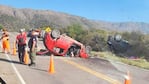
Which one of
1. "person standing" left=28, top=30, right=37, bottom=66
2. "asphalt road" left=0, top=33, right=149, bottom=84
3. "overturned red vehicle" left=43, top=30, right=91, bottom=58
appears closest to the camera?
"asphalt road" left=0, top=33, right=149, bottom=84

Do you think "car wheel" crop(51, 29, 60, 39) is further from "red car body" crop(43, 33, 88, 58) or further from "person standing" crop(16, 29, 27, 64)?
"person standing" crop(16, 29, 27, 64)

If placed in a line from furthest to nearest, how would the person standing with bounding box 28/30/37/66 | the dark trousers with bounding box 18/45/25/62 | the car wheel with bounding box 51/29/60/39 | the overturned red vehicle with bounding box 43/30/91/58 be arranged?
1. the overturned red vehicle with bounding box 43/30/91/58
2. the car wheel with bounding box 51/29/60/39
3. the dark trousers with bounding box 18/45/25/62
4. the person standing with bounding box 28/30/37/66

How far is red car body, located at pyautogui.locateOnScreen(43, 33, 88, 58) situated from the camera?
87.5 feet

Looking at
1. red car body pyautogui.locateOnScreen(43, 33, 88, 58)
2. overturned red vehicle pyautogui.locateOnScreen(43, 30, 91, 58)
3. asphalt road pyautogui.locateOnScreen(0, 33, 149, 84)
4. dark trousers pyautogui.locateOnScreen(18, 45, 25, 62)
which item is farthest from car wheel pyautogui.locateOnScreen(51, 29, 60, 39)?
asphalt road pyautogui.locateOnScreen(0, 33, 149, 84)

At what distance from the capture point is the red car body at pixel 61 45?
26675mm

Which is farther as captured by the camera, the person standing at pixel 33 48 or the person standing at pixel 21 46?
the person standing at pixel 21 46

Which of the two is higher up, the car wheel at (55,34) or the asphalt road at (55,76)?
the car wheel at (55,34)

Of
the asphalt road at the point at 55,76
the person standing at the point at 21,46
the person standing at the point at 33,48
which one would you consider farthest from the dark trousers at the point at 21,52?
the person standing at the point at 33,48

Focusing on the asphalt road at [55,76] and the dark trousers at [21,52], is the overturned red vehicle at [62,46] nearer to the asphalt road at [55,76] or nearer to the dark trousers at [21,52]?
the dark trousers at [21,52]

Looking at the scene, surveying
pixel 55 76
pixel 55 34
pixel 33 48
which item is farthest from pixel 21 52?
pixel 55 34

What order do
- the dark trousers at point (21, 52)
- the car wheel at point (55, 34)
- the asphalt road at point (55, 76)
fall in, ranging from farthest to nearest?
the car wheel at point (55, 34) → the dark trousers at point (21, 52) → the asphalt road at point (55, 76)

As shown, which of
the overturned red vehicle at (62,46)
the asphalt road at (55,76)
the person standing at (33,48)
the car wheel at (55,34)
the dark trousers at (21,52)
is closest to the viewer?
the asphalt road at (55,76)

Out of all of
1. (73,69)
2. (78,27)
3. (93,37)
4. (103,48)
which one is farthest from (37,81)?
(78,27)

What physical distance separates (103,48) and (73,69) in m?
28.1
